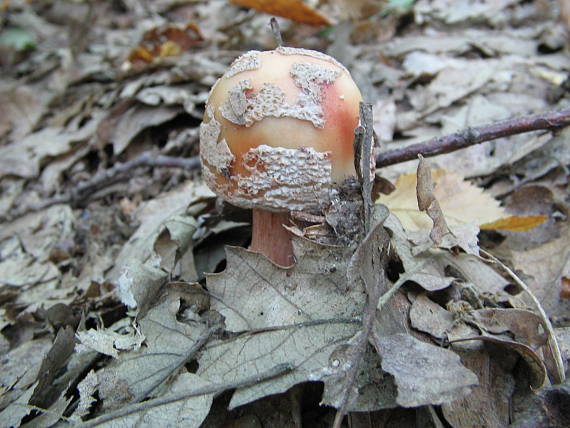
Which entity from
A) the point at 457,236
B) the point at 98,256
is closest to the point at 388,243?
the point at 457,236

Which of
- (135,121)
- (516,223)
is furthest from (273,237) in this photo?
(135,121)

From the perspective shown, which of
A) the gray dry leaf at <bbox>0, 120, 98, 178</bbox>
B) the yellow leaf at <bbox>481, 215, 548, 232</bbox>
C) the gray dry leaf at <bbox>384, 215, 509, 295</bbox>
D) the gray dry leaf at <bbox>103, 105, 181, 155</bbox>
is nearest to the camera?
the gray dry leaf at <bbox>384, 215, 509, 295</bbox>

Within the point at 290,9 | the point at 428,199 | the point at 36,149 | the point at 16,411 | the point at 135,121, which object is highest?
the point at 290,9

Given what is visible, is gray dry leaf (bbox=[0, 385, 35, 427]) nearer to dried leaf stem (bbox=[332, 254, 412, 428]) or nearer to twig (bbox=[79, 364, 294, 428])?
twig (bbox=[79, 364, 294, 428])

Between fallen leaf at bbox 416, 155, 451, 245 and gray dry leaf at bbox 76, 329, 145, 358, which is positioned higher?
fallen leaf at bbox 416, 155, 451, 245

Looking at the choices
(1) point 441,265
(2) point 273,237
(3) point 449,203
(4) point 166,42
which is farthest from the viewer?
(4) point 166,42

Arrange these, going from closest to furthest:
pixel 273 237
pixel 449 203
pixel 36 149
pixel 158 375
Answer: pixel 158 375 < pixel 273 237 < pixel 449 203 < pixel 36 149

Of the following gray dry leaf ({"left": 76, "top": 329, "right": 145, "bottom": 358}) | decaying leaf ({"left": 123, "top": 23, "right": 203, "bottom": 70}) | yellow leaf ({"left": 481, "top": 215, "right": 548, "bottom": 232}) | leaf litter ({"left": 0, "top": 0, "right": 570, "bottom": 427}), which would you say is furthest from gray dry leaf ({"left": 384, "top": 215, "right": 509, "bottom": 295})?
decaying leaf ({"left": 123, "top": 23, "right": 203, "bottom": 70})

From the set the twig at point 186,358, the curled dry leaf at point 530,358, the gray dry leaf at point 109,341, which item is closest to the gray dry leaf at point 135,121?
the gray dry leaf at point 109,341

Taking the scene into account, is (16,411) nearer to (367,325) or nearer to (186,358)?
(186,358)
